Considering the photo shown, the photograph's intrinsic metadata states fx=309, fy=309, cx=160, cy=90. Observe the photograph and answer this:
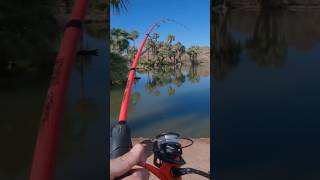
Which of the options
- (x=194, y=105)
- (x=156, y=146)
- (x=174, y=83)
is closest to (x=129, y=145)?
(x=156, y=146)

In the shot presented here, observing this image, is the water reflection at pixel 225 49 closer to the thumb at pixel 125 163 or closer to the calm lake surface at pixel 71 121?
the calm lake surface at pixel 71 121

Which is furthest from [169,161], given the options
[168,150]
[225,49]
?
[225,49]

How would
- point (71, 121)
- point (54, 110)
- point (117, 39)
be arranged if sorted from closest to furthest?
point (54, 110) < point (71, 121) < point (117, 39)

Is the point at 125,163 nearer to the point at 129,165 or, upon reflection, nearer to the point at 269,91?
the point at 129,165

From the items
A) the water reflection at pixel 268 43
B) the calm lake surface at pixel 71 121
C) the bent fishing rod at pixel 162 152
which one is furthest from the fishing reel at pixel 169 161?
the water reflection at pixel 268 43

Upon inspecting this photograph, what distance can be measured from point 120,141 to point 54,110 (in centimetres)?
22

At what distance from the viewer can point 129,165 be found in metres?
0.49

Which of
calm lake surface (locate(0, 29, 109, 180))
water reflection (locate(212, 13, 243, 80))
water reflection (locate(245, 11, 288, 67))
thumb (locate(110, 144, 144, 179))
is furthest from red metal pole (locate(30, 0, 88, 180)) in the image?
water reflection (locate(245, 11, 288, 67))

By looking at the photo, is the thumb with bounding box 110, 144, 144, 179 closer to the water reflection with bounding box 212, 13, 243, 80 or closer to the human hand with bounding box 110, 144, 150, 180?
the human hand with bounding box 110, 144, 150, 180

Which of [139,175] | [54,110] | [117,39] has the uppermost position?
[117,39]

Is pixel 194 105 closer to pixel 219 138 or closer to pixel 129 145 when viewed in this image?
pixel 219 138

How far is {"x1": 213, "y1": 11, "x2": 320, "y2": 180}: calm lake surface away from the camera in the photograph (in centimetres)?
99

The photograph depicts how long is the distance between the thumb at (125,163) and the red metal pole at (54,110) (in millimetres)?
160

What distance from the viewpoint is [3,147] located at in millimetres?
909
